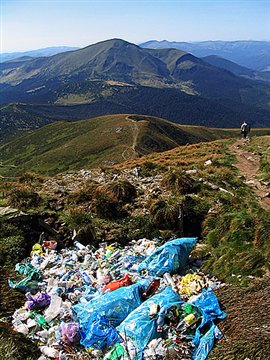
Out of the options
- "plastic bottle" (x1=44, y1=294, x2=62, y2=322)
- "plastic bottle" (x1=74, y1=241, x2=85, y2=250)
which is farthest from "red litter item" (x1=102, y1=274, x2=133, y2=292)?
"plastic bottle" (x1=74, y1=241, x2=85, y2=250)

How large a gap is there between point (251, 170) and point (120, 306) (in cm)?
1404

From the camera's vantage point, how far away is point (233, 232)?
11.1 metres

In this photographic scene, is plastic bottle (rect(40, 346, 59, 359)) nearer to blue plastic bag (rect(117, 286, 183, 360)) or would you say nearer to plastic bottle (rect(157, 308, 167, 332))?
blue plastic bag (rect(117, 286, 183, 360))

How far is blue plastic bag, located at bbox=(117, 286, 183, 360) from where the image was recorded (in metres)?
7.21

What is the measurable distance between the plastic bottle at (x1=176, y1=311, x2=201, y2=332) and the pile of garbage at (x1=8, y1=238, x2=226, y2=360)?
0.06ft

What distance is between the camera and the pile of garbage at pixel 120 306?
724cm

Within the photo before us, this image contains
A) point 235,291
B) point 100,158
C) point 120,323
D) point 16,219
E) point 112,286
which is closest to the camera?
point 120,323

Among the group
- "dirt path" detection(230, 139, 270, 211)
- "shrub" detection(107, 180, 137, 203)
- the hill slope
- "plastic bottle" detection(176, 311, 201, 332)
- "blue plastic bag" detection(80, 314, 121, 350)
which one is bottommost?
the hill slope

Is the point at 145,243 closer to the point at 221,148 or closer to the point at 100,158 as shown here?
the point at 221,148

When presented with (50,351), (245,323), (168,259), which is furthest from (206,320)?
(50,351)

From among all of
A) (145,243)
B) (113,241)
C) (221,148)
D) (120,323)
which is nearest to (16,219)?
(113,241)

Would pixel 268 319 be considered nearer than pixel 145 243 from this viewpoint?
Yes

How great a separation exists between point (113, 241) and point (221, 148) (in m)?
17.7

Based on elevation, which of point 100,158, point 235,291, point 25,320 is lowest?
point 100,158
